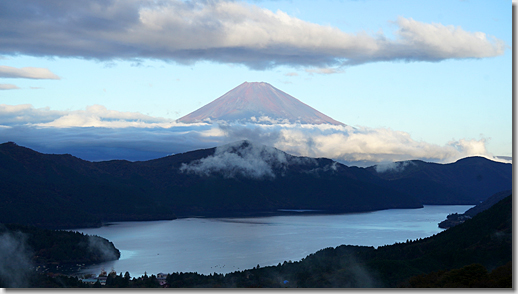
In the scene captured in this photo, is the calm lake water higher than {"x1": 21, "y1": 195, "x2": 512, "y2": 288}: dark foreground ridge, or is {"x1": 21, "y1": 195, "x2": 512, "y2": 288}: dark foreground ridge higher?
{"x1": 21, "y1": 195, "x2": 512, "y2": 288}: dark foreground ridge

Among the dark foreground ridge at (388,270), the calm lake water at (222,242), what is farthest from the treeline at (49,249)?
the dark foreground ridge at (388,270)

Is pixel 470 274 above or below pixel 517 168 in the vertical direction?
below

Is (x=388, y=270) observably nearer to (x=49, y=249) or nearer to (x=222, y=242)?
(x=49, y=249)

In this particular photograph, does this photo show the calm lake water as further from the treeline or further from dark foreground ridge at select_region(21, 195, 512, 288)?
dark foreground ridge at select_region(21, 195, 512, 288)

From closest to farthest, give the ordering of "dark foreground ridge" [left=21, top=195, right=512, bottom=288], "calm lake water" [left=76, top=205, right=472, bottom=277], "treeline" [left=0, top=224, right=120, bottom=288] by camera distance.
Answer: "dark foreground ridge" [left=21, top=195, right=512, bottom=288] < "treeline" [left=0, top=224, right=120, bottom=288] < "calm lake water" [left=76, top=205, right=472, bottom=277]

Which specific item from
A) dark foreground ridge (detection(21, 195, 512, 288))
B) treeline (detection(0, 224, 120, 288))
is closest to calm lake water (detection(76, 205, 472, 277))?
treeline (detection(0, 224, 120, 288))

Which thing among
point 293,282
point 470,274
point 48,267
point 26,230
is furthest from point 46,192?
point 470,274

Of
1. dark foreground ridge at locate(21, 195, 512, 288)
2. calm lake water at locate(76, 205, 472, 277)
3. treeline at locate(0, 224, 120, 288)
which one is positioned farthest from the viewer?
calm lake water at locate(76, 205, 472, 277)

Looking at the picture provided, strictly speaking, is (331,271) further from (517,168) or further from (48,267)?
(48,267)

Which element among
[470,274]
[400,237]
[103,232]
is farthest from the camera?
[103,232]
